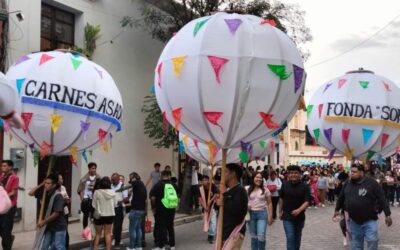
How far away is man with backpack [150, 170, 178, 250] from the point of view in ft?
33.7

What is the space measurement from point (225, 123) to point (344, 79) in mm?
4924

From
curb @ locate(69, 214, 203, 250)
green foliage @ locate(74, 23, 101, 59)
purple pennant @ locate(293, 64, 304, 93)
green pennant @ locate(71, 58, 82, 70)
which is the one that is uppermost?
green foliage @ locate(74, 23, 101, 59)

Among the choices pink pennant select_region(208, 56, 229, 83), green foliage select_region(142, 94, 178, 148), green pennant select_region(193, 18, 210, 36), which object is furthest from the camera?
green foliage select_region(142, 94, 178, 148)

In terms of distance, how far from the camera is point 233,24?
16.9 feet

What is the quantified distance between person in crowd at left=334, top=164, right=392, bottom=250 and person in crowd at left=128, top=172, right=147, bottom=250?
425cm

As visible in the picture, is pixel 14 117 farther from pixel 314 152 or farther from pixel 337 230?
pixel 314 152

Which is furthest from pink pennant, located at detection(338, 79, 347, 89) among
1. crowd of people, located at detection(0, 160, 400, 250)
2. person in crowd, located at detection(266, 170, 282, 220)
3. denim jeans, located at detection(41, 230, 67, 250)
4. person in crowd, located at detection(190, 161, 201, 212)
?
person in crowd, located at detection(190, 161, 201, 212)

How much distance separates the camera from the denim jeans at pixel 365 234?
760 cm

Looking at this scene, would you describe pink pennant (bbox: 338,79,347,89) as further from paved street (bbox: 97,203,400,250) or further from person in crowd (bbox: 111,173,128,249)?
person in crowd (bbox: 111,173,128,249)

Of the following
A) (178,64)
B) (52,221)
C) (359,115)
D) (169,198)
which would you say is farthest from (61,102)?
(359,115)

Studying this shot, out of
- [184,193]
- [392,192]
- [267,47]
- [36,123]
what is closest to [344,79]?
[267,47]

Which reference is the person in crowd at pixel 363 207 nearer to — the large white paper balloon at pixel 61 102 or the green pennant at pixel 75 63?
the large white paper balloon at pixel 61 102

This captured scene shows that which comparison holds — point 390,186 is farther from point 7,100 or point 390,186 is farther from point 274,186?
point 7,100

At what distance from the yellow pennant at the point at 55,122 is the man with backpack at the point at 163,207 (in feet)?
13.7
